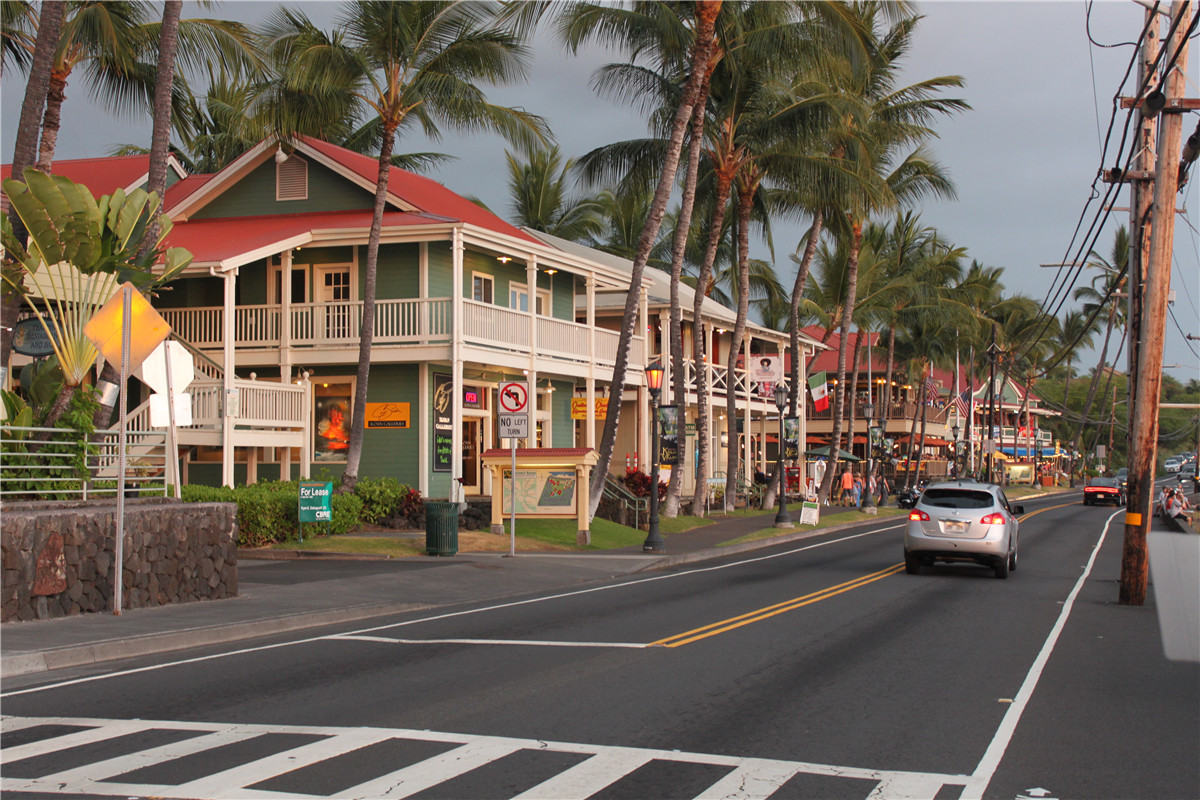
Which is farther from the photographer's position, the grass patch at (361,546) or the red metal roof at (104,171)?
the red metal roof at (104,171)

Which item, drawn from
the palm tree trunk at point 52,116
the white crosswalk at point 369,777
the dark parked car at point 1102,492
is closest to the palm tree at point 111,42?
the palm tree trunk at point 52,116

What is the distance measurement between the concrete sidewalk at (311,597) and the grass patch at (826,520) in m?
1.80

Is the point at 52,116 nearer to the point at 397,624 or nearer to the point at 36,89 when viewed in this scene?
the point at 36,89

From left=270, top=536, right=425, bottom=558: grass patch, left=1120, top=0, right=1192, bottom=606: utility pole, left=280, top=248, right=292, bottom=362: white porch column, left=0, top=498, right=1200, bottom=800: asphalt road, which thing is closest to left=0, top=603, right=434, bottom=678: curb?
left=0, top=498, right=1200, bottom=800: asphalt road

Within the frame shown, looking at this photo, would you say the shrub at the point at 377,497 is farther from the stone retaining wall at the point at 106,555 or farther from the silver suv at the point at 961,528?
the silver suv at the point at 961,528

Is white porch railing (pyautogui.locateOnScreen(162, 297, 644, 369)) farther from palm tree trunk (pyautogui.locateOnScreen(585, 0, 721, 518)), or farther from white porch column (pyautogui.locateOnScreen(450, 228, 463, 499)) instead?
palm tree trunk (pyautogui.locateOnScreen(585, 0, 721, 518))

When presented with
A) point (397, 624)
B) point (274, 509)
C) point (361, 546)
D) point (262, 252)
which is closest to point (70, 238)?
point (397, 624)

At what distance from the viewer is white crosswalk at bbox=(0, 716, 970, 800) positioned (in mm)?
6410

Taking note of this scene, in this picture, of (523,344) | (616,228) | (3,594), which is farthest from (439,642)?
(616,228)

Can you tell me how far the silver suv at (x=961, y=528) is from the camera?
19375 mm

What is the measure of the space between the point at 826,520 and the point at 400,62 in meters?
20.9

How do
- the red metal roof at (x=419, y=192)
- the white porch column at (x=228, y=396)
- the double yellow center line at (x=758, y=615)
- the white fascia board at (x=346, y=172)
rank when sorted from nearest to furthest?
the double yellow center line at (x=758, y=615) < the white porch column at (x=228, y=396) < the white fascia board at (x=346, y=172) < the red metal roof at (x=419, y=192)

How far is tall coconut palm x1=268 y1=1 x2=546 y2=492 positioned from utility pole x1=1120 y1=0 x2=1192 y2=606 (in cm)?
1395

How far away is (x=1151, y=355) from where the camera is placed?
16.0 meters
